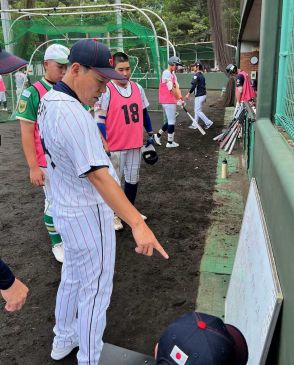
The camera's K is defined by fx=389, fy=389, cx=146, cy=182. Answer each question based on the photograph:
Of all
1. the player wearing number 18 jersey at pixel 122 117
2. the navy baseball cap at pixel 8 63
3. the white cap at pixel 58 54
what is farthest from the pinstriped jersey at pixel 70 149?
the player wearing number 18 jersey at pixel 122 117

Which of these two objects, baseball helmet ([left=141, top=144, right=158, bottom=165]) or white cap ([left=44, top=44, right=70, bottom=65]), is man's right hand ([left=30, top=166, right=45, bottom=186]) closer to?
white cap ([left=44, top=44, right=70, bottom=65])

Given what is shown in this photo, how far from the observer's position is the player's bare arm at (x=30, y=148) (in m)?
3.38

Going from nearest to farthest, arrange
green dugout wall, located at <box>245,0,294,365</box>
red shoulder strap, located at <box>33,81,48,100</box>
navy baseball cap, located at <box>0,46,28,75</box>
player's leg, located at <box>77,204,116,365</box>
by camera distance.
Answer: green dugout wall, located at <box>245,0,294,365</box>, navy baseball cap, located at <box>0,46,28,75</box>, player's leg, located at <box>77,204,116,365</box>, red shoulder strap, located at <box>33,81,48,100</box>

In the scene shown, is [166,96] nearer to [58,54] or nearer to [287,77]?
[58,54]

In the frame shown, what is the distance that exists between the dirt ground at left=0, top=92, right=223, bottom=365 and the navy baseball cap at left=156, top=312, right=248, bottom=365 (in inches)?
55.7

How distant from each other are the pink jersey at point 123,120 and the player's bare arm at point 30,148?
38.8 inches

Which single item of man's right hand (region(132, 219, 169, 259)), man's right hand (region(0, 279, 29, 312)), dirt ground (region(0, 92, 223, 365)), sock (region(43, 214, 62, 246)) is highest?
man's right hand (region(132, 219, 169, 259))

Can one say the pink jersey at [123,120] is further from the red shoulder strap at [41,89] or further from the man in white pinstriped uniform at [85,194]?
the man in white pinstriped uniform at [85,194]

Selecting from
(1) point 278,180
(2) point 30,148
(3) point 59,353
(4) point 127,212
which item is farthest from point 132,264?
(1) point 278,180

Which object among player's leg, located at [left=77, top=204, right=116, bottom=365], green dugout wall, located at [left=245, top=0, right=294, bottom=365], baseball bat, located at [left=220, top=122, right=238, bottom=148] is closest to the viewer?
green dugout wall, located at [left=245, top=0, right=294, bottom=365]

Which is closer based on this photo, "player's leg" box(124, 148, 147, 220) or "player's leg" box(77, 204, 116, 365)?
"player's leg" box(77, 204, 116, 365)

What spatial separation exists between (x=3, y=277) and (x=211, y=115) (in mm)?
13189

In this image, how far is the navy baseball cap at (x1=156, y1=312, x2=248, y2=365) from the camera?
1272 mm

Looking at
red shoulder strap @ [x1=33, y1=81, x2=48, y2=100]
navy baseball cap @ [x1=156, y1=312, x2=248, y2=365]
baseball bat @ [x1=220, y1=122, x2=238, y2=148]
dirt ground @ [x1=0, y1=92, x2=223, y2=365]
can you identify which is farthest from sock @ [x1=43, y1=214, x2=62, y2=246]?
baseball bat @ [x1=220, y1=122, x2=238, y2=148]
